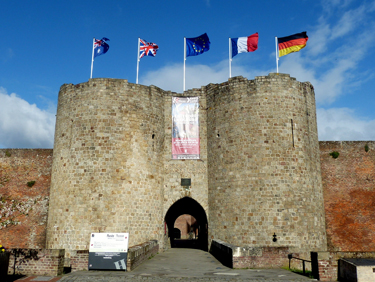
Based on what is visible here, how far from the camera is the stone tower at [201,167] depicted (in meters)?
20.6

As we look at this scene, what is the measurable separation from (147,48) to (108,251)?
1543 centimetres

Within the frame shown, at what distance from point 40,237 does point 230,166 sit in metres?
13.6

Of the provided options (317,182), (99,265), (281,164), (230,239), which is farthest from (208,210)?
(99,265)

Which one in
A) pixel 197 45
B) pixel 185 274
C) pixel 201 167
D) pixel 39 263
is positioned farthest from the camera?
pixel 197 45

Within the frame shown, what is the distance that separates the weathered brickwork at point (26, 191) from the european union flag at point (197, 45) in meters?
12.5

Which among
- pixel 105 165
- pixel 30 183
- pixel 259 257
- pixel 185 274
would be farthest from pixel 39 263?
pixel 30 183

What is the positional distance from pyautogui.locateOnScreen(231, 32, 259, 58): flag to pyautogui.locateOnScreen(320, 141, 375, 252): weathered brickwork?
8.87 metres

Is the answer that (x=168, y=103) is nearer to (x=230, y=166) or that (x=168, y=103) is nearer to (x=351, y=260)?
(x=230, y=166)

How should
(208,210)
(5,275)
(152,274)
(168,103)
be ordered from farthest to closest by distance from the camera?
1. (168,103)
2. (208,210)
3. (152,274)
4. (5,275)

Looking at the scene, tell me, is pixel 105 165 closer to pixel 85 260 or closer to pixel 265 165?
pixel 85 260

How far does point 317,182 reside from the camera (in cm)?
2231

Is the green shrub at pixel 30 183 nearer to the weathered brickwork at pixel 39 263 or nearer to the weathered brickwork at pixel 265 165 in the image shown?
the weathered brickwork at pixel 39 263

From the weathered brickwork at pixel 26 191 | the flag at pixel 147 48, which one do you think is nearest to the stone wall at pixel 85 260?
the weathered brickwork at pixel 26 191

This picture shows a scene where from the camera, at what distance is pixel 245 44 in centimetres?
2383
